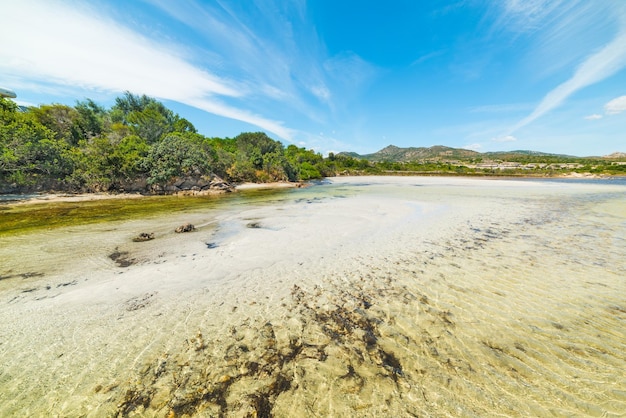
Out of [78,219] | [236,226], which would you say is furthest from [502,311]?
[78,219]

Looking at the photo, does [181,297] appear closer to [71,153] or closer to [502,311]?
[502,311]

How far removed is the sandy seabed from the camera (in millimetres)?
2945

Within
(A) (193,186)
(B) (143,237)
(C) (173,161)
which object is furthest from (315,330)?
(A) (193,186)

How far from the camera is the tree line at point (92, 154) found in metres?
Result: 25.5

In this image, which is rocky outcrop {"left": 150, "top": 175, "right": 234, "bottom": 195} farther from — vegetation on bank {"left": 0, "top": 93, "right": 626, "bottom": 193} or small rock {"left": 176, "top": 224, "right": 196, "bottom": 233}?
small rock {"left": 176, "top": 224, "right": 196, "bottom": 233}

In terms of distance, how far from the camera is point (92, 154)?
3003cm

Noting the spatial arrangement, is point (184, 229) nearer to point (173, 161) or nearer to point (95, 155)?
point (173, 161)

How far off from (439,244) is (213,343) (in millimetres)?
8763

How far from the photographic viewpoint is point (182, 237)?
10453 millimetres

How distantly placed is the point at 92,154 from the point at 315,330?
40.9 m

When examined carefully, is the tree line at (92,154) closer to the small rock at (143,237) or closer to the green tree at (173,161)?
the green tree at (173,161)

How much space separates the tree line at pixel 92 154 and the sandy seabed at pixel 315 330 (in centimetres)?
2696

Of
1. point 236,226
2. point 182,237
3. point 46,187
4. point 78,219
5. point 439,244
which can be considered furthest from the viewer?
point 46,187

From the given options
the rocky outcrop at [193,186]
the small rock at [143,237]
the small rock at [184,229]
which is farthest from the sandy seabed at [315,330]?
the rocky outcrop at [193,186]
